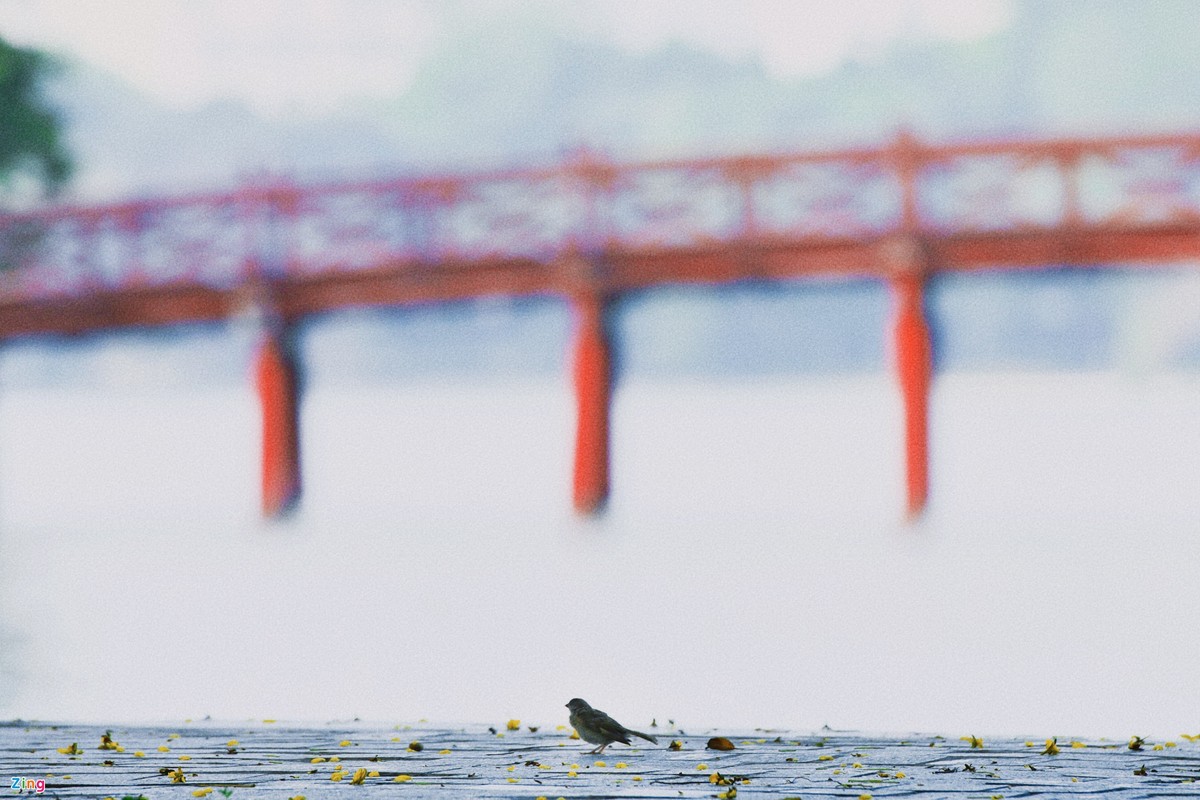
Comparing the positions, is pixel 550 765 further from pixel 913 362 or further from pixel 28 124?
pixel 28 124

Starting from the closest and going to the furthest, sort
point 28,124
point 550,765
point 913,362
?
point 550,765 → point 913,362 → point 28,124

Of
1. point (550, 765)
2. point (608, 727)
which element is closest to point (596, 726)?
point (608, 727)

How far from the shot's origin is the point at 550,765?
4.77 metres

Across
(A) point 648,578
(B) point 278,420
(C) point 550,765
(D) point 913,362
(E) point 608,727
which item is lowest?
(C) point 550,765

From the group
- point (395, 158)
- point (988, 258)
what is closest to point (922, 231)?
point (988, 258)

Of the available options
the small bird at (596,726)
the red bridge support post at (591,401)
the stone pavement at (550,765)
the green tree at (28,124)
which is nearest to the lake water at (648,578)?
the red bridge support post at (591,401)

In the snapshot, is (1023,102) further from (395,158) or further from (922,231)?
(922,231)

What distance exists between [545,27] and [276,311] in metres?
19.0

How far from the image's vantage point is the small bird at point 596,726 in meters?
4.83

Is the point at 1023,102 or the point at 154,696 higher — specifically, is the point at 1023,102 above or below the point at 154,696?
above

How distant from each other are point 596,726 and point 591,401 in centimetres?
1240

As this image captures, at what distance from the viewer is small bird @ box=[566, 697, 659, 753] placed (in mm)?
4832

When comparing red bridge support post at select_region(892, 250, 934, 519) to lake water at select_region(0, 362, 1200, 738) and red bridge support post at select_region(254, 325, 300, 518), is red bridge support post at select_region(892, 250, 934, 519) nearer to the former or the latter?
lake water at select_region(0, 362, 1200, 738)

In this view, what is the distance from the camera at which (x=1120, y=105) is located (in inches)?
1193
